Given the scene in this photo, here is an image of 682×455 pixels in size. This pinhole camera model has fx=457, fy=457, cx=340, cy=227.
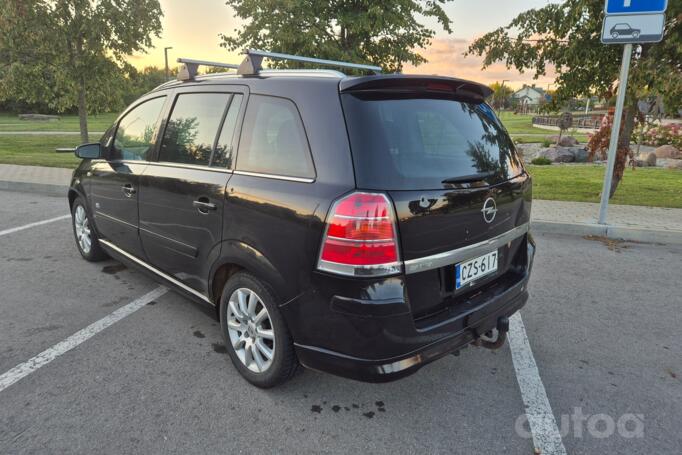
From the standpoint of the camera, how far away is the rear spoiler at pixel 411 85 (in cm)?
224

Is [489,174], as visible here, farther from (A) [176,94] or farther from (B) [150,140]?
(B) [150,140]

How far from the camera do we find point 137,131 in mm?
3719

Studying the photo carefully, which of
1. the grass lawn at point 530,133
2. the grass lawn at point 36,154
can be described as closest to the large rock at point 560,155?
the grass lawn at point 530,133

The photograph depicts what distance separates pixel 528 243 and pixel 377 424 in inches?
61.0

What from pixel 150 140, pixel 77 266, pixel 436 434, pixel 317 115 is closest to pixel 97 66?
pixel 77 266

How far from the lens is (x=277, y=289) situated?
2340 millimetres

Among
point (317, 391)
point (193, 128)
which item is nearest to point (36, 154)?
point (193, 128)

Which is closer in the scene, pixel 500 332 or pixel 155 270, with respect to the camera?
pixel 500 332

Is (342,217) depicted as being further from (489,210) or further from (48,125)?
(48,125)

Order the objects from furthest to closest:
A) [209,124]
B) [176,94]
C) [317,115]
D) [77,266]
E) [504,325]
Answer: [77,266]
[176,94]
[209,124]
[504,325]
[317,115]

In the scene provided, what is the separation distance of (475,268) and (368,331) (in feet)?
2.57

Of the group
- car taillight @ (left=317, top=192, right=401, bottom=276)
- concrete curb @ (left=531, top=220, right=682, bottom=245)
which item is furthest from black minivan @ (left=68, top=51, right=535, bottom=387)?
concrete curb @ (left=531, top=220, right=682, bottom=245)

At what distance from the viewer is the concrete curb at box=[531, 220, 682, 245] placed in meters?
5.92

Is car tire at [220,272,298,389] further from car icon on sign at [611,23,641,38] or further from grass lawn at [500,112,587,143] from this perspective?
grass lawn at [500,112,587,143]
